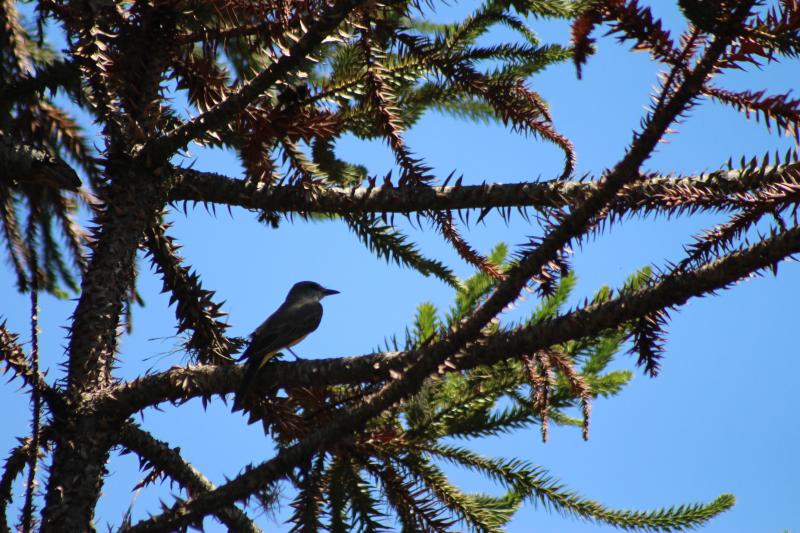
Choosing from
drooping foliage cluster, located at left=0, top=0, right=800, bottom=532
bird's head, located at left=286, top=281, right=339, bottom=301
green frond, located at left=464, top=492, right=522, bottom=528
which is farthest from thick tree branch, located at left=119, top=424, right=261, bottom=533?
bird's head, located at left=286, top=281, right=339, bottom=301

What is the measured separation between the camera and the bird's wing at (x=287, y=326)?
450 cm

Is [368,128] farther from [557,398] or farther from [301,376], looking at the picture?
[301,376]

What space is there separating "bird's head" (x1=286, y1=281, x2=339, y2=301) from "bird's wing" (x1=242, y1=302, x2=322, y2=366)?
2.51 ft

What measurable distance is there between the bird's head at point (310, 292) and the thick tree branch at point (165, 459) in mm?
3365

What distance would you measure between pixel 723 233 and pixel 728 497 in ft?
5.88

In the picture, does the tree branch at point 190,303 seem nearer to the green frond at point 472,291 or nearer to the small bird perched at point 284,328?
the small bird perched at point 284,328

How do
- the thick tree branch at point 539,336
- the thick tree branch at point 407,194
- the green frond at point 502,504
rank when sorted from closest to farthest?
the thick tree branch at point 539,336
the thick tree branch at point 407,194
the green frond at point 502,504

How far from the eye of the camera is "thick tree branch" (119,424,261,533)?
3348 millimetres

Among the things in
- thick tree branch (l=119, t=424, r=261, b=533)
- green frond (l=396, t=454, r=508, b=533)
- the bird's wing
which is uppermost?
the bird's wing

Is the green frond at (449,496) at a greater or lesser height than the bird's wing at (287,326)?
lesser

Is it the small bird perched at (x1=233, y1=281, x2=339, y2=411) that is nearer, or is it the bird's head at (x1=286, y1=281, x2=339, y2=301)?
the small bird perched at (x1=233, y1=281, x2=339, y2=411)

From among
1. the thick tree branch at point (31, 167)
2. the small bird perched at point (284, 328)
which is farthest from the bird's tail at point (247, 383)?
the thick tree branch at point (31, 167)

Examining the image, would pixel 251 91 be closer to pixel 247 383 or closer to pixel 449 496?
pixel 247 383

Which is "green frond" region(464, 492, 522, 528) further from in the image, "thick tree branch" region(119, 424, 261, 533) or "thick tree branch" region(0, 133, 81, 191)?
"thick tree branch" region(0, 133, 81, 191)
